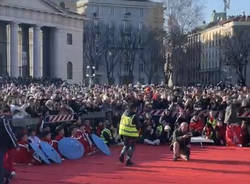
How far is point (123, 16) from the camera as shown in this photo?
126 m

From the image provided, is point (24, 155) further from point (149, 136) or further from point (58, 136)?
point (149, 136)

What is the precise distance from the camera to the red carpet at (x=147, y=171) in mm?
17562

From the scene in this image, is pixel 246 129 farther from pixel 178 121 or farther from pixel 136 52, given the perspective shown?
pixel 136 52

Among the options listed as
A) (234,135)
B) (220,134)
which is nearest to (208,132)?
(220,134)

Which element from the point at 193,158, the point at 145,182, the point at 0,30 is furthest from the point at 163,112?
the point at 0,30

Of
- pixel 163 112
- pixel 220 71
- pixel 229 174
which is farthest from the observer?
pixel 220 71

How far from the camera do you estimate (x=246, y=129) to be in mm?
27953

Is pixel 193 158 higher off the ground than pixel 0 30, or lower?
lower

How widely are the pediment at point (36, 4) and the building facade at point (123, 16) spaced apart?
29603 millimetres

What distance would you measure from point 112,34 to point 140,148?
3342 inches

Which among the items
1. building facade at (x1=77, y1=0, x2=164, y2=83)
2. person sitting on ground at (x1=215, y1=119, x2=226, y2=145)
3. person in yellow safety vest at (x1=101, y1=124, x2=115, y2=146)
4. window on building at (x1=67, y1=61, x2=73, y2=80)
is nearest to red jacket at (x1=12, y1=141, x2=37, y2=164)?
person in yellow safety vest at (x1=101, y1=124, x2=115, y2=146)

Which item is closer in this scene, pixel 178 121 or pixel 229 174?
pixel 229 174

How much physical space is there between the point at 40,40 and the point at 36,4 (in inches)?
191

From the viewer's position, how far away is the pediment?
256 ft
